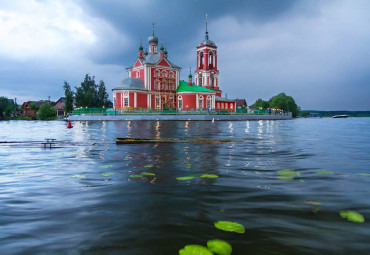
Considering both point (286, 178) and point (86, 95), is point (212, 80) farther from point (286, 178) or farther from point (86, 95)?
point (286, 178)

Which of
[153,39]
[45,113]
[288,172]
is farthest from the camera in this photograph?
[45,113]

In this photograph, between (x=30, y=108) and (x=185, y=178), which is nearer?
(x=185, y=178)

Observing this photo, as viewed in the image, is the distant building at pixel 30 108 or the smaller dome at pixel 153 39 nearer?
the smaller dome at pixel 153 39

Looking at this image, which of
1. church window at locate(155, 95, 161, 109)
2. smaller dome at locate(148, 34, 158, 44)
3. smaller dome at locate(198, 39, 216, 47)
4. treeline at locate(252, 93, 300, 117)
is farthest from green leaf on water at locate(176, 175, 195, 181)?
treeline at locate(252, 93, 300, 117)

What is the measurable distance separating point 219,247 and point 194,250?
22 centimetres

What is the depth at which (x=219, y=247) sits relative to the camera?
7.32 feet

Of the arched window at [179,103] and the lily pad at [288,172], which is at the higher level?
the arched window at [179,103]

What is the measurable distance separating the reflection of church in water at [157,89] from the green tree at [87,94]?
38.1 feet

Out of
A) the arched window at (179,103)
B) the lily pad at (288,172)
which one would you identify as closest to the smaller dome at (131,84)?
the arched window at (179,103)

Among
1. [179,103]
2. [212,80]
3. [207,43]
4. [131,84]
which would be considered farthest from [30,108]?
[207,43]

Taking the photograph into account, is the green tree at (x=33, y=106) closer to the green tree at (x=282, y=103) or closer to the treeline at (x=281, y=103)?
the treeline at (x=281, y=103)

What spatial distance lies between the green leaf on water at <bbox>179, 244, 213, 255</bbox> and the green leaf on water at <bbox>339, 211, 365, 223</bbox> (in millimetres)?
1769

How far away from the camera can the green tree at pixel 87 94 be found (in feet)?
215

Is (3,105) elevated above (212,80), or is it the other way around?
(212,80)
